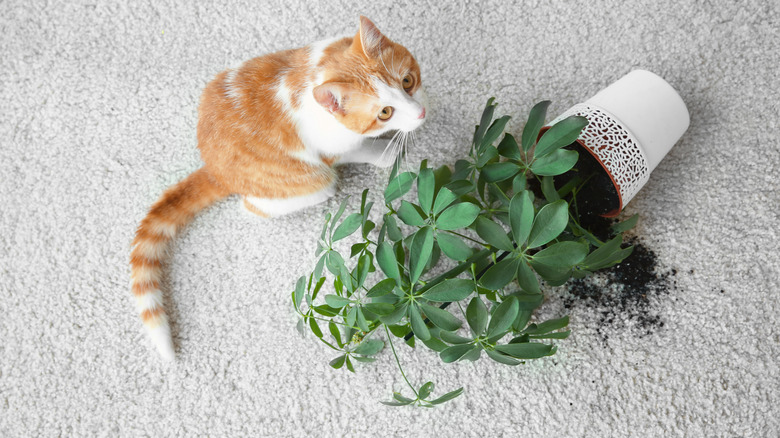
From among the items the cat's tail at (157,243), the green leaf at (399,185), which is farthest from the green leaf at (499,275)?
the cat's tail at (157,243)

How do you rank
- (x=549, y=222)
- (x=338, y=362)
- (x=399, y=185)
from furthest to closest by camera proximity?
Answer: 1. (x=338, y=362)
2. (x=399, y=185)
3. (x=549, y=222)

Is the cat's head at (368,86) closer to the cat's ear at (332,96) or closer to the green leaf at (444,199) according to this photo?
the cat's ear at (332,96)

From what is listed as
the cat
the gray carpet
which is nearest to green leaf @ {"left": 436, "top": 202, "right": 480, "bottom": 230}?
the cat

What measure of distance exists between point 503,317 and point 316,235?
0.56m

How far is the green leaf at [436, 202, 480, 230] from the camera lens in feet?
2.73

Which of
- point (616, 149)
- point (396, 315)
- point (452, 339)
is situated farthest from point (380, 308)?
point (616, 149)

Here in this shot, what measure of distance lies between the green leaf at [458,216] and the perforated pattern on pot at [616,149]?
0.32 m

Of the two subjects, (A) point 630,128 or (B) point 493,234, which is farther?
(A) point 630,128

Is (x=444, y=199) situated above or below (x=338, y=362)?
above

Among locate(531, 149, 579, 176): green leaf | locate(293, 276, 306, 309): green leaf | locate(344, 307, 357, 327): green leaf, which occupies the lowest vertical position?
locate(293, 276, 306, 309): green leaf

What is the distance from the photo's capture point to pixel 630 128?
1.01 m

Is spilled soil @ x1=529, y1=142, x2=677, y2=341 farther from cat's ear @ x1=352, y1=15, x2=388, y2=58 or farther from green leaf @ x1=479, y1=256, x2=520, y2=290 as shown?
cat's ear @ x1=352, y1=15, x2=388, y2=58

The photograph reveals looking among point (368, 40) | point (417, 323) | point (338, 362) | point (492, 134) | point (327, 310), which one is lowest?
point (338, 362)

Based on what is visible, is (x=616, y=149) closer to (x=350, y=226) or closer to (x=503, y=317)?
(x=503, y=317)
